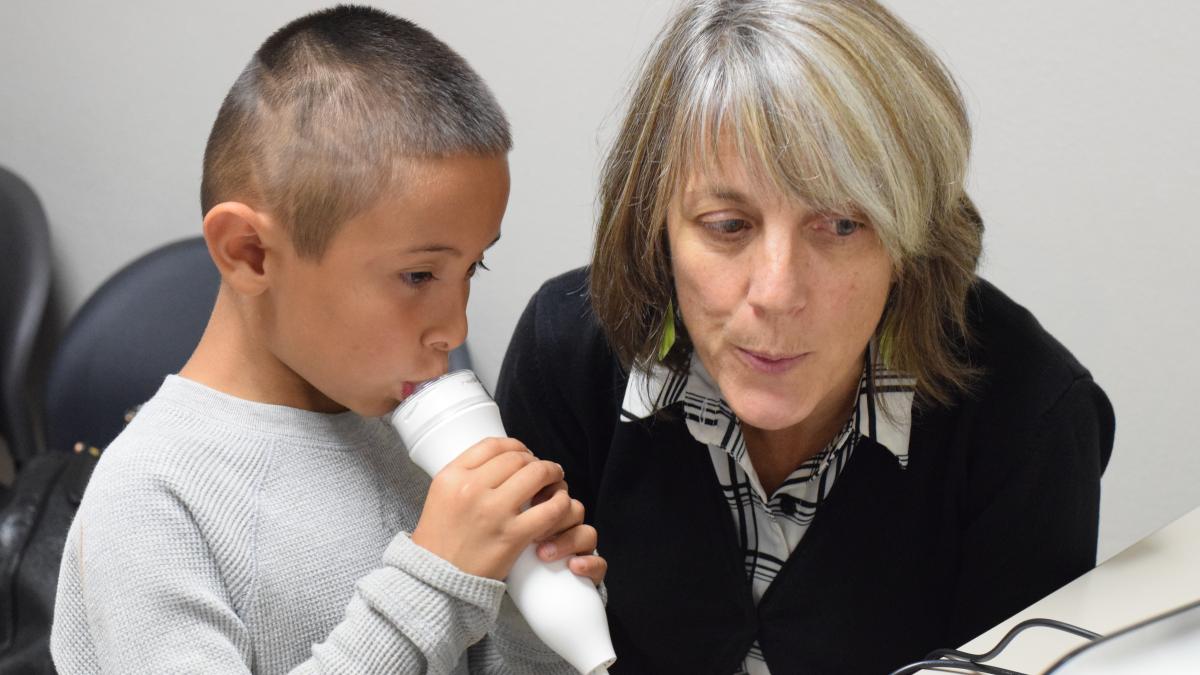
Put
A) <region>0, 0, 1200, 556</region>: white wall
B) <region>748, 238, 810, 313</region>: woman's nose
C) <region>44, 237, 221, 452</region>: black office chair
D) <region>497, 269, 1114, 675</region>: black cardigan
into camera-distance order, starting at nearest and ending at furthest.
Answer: <region>748, 238, 810, 313</region>: woman's nose, <region>497, 269, 1114, 675</region>: black cardigan, <region>0, 0, 1200, 556</region>: white wall, <region>44, 237, 221, 452</region>: black office chair

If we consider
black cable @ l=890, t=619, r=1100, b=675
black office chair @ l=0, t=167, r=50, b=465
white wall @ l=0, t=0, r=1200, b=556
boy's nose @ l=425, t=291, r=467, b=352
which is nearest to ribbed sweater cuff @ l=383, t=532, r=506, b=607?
boy's nose @ l=425, t=291, r=467, b=352

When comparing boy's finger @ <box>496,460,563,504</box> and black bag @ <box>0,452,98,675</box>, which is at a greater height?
boy's finger @ <box>496,460,563,504</box>

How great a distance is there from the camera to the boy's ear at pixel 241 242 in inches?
32.0

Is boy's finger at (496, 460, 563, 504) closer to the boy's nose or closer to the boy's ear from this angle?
the boy's nose

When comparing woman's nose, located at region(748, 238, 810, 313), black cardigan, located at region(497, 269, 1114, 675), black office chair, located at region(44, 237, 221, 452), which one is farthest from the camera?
black office chair, located at region(44, 237, 221, 452)

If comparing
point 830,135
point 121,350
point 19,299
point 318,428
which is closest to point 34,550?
point 121,350

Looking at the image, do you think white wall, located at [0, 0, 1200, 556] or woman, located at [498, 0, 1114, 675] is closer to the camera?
woman, located at [498, 0, 1114, 675]

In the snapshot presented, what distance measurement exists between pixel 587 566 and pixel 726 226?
285 millimetres

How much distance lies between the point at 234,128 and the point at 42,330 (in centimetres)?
159

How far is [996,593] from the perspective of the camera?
41.6 inches

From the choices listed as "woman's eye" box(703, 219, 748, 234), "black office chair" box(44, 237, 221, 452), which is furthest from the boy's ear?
"black office chair" box(44, 237, 221, 452)

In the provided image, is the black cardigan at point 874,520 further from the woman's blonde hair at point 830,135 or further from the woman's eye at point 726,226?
the woman's eye at point 726,226

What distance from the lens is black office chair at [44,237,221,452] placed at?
1702mm

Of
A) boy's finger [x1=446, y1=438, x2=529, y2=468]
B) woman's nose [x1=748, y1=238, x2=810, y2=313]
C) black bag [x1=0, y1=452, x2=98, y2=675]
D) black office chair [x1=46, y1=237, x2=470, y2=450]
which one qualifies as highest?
woman's nose [x1=748, y1=238, x2=810, y2=313]
